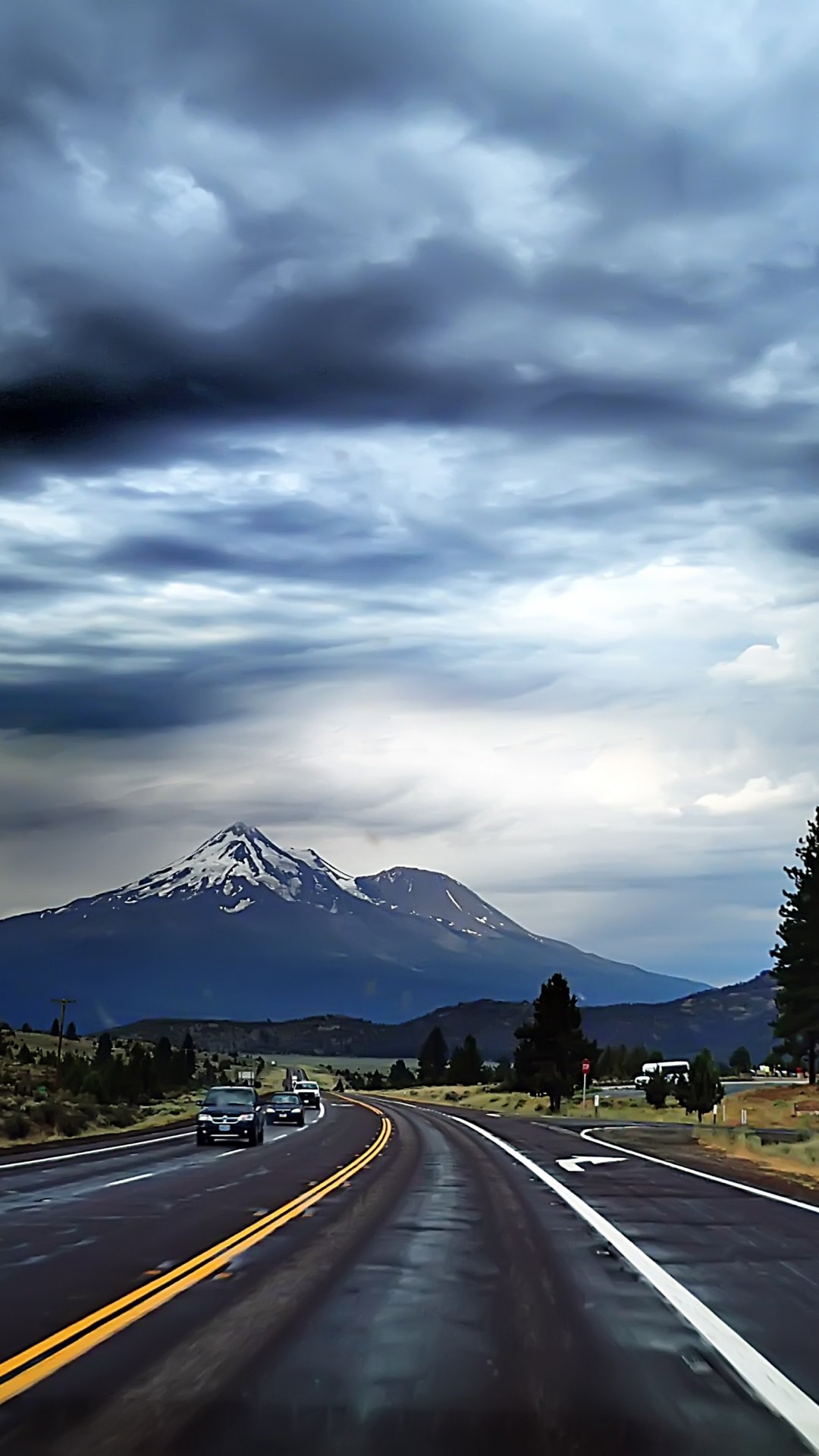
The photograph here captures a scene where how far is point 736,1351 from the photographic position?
9648mm

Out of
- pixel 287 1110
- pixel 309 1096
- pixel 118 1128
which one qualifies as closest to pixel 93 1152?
pixel 118 1128

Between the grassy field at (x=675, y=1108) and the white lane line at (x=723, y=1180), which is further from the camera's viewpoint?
the grassy field at (x=675, y=1108)

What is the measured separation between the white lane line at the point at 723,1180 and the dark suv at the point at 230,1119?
30.6 ft

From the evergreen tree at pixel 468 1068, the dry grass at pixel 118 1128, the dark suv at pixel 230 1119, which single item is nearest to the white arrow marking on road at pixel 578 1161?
the dark suv at pixel 230 1119

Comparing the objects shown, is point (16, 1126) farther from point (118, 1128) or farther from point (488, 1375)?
point (488, 1375)

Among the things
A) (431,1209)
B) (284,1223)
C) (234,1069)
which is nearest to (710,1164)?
(431,1209)

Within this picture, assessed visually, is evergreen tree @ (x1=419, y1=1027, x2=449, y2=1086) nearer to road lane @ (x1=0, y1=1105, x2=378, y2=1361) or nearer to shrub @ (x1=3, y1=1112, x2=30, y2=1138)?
shrub @ (x1=3, y1=1112, x2=30, y2=1138)

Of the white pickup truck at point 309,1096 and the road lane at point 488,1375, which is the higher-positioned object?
the white pickup truck at point 309,1096

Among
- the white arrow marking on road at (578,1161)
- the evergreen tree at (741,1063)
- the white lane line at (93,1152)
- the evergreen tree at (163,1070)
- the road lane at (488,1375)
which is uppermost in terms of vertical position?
the evergreen tree at (741,1063)

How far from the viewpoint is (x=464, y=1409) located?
26.2 ft

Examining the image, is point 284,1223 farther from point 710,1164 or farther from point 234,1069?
point 234,1069

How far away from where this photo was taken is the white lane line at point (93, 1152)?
30750mm

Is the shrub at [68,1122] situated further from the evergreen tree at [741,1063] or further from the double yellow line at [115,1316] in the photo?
the evergreen tree at [741,1063]

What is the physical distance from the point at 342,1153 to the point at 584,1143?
31.2 feet
